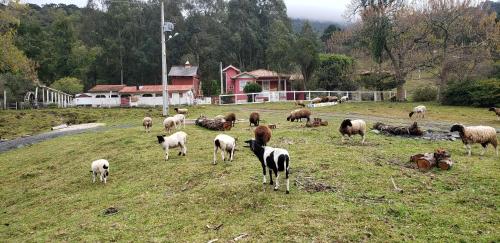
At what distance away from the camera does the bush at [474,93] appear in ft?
117

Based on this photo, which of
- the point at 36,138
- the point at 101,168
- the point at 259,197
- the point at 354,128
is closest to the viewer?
the point at 259,197

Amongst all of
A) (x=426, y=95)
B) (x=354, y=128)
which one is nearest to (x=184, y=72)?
(x=426, y=95)

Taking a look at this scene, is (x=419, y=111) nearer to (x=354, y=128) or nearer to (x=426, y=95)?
(x=354, y=128)

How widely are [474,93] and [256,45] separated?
51.3 metres

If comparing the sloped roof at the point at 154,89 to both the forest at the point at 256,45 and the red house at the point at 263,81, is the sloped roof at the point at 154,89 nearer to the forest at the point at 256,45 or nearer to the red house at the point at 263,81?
the red house at the point at 263,81

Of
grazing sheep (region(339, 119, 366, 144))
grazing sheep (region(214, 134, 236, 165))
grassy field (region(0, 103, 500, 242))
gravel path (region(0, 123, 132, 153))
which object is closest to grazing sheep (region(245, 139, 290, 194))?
grassy field (region(0, 103, 500, 242))

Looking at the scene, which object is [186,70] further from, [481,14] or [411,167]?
[411,167]

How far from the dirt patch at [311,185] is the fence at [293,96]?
3612cm

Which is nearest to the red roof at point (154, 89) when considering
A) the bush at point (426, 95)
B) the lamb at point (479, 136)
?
the bush at point (426, 95)

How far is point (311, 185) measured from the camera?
1150 centimetres

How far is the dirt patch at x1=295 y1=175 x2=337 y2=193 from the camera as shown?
1120cm

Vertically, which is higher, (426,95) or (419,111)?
(426,95)

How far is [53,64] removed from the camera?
68188 mm

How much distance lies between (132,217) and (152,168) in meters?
4.55
